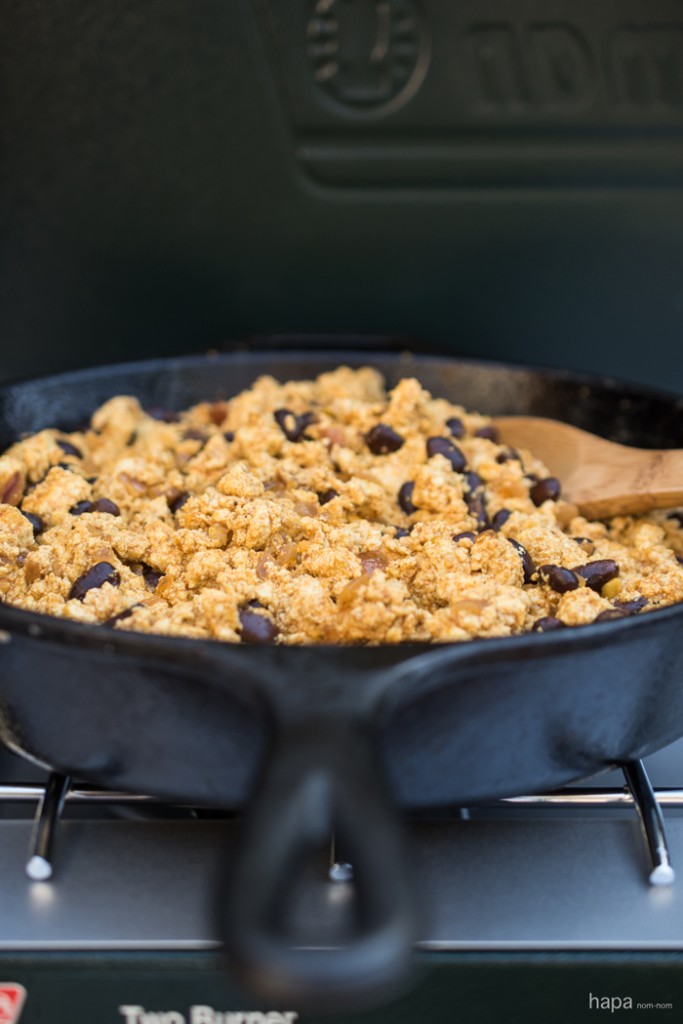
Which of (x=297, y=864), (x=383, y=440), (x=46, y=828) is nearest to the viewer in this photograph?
(x=297, y=864)

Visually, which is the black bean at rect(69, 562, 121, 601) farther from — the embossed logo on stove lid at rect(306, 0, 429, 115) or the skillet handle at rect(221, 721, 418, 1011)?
the embossed logo on stove lid at rect(306, 0, 429, 115)

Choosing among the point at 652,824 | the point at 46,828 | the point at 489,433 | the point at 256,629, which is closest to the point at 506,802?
the point at 652,824

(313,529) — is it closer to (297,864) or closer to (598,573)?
(598,573)

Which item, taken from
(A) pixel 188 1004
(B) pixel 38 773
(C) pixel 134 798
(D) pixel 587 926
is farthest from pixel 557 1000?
(B) pixel 38 773

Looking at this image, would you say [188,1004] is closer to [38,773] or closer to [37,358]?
[38,773]

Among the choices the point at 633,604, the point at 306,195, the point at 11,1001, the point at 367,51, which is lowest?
the point at 11,1001

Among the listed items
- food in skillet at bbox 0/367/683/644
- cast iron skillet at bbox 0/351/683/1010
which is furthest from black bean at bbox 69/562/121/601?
cast iron skillet at bbox 0/351/683/1010

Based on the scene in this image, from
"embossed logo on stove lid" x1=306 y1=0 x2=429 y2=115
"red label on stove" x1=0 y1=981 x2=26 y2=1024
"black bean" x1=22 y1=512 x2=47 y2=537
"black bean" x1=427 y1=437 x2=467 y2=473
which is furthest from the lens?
"embossed logo on stove lid" x1=306 y1=0 x2=429 y2=115

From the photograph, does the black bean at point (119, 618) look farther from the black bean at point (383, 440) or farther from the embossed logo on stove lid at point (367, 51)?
the embossed logo on stove lid at point (367, 51)
